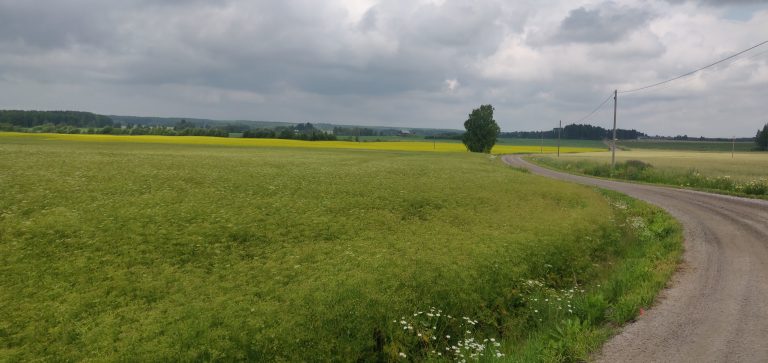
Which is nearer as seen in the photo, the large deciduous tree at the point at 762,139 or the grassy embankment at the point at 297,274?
the grassy embankment at the point at 297,274

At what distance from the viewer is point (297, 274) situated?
39.8 feet

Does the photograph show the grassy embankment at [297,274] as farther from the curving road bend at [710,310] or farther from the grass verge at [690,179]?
the grass verge at [690,179]

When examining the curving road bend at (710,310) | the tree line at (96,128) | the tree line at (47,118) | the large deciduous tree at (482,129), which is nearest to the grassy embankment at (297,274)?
the curving road bend at (710,310)

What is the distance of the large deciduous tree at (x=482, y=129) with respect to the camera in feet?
417

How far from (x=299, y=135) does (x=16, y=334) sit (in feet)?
447

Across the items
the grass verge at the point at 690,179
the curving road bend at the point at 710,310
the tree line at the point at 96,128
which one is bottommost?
the curving road bend at the point at 710,310

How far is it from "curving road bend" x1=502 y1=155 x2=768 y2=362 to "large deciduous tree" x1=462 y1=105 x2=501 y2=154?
111m

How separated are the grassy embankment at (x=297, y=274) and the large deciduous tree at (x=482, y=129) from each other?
10707 centimetres

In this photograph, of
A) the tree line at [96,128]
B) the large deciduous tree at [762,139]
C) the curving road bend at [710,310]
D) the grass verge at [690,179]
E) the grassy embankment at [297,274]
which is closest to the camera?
the curving road bend at [710,310]

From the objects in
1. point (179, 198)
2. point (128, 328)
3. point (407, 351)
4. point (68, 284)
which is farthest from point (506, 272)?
point (179, 198)

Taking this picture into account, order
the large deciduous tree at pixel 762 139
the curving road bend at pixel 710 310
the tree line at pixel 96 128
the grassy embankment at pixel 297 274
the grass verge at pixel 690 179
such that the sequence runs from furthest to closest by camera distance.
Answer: the large deciduous tree at pixel 762 139, the tree line at pixel 96 128, the grass verge at pixel 690 179, the grassy embankment at pixel 297 274, the curving road bend at pixel 710 310

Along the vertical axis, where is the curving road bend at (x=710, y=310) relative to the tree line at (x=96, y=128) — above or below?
below

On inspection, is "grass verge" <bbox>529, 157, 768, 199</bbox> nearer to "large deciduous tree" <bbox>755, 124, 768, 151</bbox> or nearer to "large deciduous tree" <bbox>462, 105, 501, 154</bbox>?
"large deciduous tree" <bbox>462, 105, 501, 154</bbox>

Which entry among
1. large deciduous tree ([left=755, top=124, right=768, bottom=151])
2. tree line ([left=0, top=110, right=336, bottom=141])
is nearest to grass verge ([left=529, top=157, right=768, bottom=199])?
tree line ([left=0, top=110, right=336, bottom=141])
